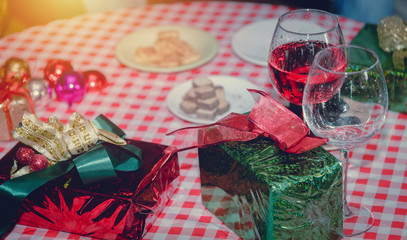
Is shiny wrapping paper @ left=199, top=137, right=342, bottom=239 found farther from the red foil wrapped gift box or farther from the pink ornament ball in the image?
the pink ornament ball

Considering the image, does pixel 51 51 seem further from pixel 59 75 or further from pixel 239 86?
pixel 239 86

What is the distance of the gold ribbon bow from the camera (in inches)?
41.1

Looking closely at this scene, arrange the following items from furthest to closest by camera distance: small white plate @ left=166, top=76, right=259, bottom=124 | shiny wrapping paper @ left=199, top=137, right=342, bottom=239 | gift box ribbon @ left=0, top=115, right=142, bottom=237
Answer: small white plate @ left=166, top=76, right=259, bottom=124
gift box ribbon @ left=0, top=115, right=142, bottom=237
shiny wrapping paper @ left=199, top=137, right=342, bottom=239

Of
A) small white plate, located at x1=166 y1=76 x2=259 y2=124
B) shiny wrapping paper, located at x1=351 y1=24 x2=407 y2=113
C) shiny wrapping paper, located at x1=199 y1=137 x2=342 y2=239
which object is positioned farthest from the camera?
small white plate, located at x1=166 y1=76 x2=259 y2=124

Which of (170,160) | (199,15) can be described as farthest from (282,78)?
(199,15)

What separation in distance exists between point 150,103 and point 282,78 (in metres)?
0.48

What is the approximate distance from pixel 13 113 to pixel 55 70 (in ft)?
0.79

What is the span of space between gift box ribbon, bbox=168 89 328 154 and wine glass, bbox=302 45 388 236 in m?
0.03

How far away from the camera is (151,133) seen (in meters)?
1.30

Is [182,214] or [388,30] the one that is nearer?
[182,214]

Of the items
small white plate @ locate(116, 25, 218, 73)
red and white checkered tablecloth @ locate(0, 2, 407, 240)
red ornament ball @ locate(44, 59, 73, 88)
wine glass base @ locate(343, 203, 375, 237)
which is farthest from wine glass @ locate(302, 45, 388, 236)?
red ornament ball @ locate(44, 59, 73, 88)

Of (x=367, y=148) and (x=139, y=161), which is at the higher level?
(x=139, y=161)

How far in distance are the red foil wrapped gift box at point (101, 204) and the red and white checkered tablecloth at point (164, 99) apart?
30mm

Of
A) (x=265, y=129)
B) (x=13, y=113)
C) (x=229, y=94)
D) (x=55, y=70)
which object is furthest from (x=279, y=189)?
(x=55, y=70)
